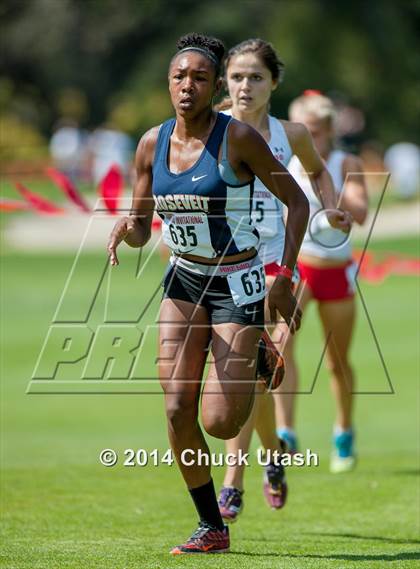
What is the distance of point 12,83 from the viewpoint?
58312mm

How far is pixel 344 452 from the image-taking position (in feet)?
32.7

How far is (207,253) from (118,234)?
0.48m

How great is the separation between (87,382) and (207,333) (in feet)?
27.8

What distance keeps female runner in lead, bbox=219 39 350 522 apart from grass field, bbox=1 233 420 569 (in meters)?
0.51

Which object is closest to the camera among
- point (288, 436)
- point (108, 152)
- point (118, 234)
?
point (118, 234)

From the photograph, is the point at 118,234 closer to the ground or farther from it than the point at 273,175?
closer to the ground

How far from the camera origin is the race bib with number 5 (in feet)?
21.1

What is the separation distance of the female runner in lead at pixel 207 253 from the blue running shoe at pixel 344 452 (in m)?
3.47

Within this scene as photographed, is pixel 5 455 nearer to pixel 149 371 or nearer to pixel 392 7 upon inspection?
pixel 149 371

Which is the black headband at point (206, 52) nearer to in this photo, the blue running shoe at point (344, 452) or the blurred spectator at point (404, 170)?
the blue running shoe at point (344, 452)

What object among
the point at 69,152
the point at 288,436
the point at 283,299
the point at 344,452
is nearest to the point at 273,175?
the point at 283,299

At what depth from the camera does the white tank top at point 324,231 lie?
951 centimetres

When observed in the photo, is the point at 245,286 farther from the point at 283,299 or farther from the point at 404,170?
the point at 404,170

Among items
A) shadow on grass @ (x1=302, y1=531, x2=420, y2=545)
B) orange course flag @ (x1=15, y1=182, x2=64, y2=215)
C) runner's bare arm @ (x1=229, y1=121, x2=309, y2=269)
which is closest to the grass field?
shadow on grass @ (x1=302, y1=531, x2=420, y2=545)
